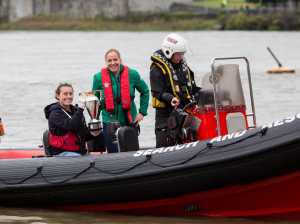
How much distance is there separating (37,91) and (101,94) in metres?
14.8

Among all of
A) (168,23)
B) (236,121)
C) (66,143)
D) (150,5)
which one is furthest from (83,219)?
(150,5)

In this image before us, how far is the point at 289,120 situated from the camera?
7934 millimetres

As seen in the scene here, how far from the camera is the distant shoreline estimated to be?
221 ft

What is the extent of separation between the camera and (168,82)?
8.87 m

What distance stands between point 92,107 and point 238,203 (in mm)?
1438

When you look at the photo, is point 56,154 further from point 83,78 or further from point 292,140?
point 83,78

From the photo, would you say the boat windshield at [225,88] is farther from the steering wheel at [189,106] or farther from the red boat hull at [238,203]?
the red boat hull at [238,203]

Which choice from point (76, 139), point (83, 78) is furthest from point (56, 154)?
point (83, 78)

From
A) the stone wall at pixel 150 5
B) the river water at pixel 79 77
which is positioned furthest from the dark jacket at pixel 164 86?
the stone wall at pixel 150 5

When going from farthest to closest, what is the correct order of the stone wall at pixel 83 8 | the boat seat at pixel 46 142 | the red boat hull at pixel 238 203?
the stone wall at pixel 83 8, the boat seat at pixel 46 142, the red boat hull at pixel 238 203

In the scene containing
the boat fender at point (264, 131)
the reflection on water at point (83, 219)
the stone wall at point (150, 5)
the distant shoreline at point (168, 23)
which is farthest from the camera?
the stone wall at point (150, 5)

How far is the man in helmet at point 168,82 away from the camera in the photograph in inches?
345

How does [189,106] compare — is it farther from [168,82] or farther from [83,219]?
[83,219]

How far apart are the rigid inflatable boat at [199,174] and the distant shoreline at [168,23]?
5764cm
